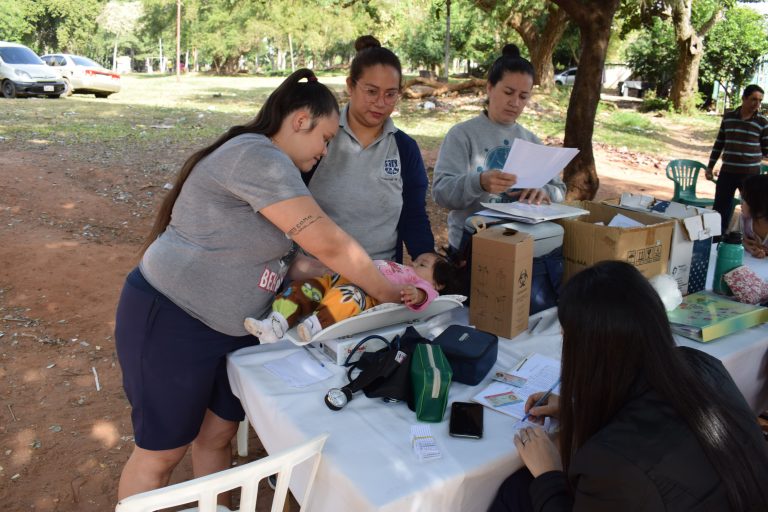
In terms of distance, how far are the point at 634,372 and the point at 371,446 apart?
1.98ft

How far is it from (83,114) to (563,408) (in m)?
13.7

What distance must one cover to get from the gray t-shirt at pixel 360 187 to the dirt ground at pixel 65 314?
1.37 meters

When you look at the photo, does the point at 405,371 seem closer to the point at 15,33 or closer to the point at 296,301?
the point at 296,301

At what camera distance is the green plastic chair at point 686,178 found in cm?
716

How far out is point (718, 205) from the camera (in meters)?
6.88

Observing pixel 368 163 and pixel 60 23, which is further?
pixel 60 23

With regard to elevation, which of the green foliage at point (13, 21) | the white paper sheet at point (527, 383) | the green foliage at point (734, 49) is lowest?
the white paper sheet at point (527, 383)

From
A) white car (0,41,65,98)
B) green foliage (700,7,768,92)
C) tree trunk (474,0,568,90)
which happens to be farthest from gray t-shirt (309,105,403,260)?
green foliage (700,7,768,92)

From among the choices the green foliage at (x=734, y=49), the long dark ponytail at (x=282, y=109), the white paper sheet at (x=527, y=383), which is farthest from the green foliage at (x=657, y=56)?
the long dark ponytail at (x=282, y=109)

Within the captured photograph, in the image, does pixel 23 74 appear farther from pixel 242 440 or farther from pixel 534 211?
pixel 534 211

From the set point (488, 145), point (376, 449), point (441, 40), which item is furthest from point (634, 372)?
point (441, 40)

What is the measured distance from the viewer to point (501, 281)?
2025mm

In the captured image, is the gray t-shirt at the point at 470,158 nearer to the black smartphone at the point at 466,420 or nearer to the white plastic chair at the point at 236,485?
the black smartphone at the point at 466,420

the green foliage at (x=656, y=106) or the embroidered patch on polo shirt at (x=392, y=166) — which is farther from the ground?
the green foliage at (x=656, y=106)
